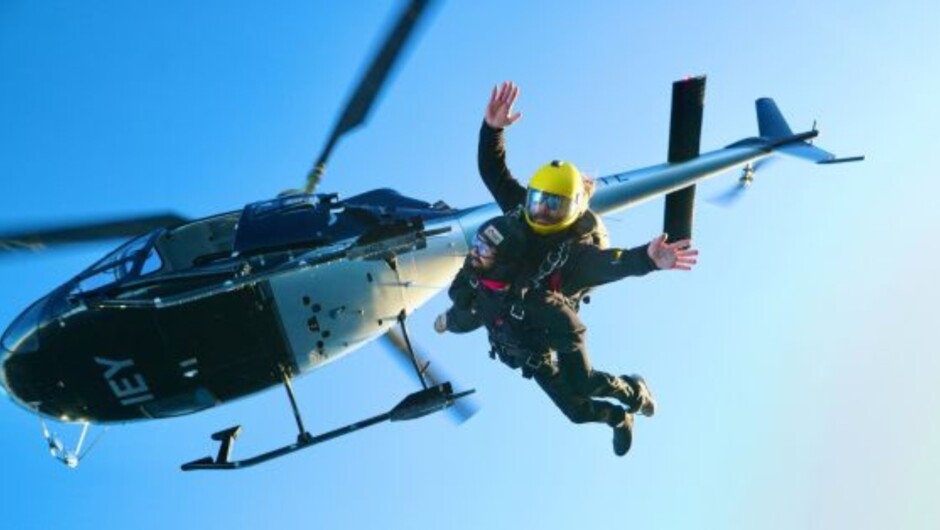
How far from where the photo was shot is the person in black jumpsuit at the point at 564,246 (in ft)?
22.3

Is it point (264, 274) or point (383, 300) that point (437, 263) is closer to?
point (383, 300)

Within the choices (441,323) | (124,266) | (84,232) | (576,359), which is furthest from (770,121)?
(84,232)

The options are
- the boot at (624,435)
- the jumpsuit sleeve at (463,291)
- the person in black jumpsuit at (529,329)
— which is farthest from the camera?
the boot at (624,435)

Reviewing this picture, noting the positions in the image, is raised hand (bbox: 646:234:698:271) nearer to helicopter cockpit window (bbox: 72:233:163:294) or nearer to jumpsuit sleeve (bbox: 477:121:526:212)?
jumpsuit sleeve (bbox: 477:121:526:212)

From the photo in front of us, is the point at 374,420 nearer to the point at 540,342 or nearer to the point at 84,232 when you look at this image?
the point at 540,342

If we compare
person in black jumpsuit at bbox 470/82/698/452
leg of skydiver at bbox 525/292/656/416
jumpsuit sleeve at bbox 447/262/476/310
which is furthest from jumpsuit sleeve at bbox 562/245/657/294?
jumpsuit sleeve at bbox 447/262/476/310

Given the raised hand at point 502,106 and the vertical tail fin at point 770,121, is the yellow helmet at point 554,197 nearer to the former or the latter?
the raised hand at point 502,106

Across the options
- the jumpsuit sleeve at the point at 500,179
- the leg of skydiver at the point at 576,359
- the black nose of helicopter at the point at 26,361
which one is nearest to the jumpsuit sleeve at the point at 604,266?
the leg of skydiver at the point at 576,359

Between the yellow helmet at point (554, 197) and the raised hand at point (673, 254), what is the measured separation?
2.99ft

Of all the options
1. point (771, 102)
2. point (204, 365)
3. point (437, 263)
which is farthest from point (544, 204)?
point (771, 102)

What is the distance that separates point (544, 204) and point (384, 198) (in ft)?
12.1

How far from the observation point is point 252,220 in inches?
350

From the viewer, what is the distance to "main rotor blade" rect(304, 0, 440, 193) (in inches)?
244

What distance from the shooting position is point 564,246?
7184 millimetres
